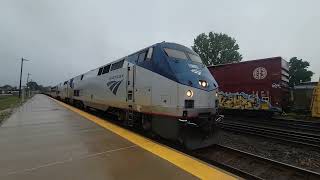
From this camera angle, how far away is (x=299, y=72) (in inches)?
1394

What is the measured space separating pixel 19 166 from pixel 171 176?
9.80ft

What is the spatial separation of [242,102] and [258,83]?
150 centimetres

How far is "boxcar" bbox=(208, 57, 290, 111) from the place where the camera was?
14.1m

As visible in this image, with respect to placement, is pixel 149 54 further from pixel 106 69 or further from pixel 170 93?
pixel 106 69

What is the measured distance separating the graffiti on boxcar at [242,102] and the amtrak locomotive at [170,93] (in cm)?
729

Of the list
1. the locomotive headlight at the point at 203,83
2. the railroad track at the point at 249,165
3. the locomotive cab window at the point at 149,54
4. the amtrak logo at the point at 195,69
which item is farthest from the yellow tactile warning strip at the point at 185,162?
the locomotive cab window at the point at 149,54

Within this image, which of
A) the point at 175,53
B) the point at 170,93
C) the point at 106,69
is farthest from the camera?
the point at 106,69

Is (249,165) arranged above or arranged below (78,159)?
below

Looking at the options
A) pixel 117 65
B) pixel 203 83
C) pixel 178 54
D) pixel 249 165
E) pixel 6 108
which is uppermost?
pixel 117 65

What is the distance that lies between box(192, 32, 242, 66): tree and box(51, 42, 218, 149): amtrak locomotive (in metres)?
41.7

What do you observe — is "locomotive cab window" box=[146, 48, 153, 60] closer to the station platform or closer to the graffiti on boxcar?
the station platform

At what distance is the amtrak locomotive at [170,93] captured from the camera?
7141 millimetres

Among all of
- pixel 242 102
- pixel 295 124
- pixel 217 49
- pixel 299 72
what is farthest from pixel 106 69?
pixel 217 49

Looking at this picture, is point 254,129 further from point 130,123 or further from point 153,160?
point 153,160
